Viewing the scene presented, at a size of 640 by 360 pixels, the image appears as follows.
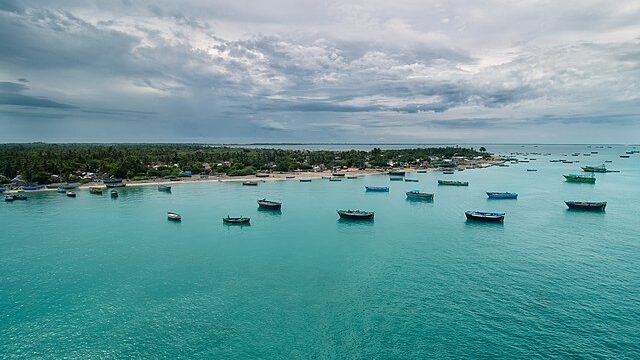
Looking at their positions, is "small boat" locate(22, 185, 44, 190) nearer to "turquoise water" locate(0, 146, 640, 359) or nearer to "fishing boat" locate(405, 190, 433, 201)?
"turquoise water" locate(0, 146, 640, 359)

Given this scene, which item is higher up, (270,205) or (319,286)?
(270,205)

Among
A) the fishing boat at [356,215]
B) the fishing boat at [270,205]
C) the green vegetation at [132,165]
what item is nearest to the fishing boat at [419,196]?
the fishing boat at [356,215]

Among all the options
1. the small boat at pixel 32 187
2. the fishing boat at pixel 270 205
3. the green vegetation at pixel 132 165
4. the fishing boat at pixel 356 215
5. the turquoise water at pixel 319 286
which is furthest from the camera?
the green vegetation at pixel 132 165

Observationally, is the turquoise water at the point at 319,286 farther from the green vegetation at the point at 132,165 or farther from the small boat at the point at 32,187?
the green vegetation at the point at 132,165

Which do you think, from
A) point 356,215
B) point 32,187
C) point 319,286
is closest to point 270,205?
point 356,215

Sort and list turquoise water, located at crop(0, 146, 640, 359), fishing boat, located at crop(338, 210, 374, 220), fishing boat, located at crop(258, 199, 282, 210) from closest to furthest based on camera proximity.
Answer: turquoise water, located at crop(0, 146, 640, 359)
fishing boat, located at crop(338, 210, 374, 220)
fishing boat, located at crop(258, 199, 282, 210)

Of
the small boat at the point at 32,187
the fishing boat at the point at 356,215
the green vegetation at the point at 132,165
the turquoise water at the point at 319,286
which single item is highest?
the green vegetation at the point at 132,165

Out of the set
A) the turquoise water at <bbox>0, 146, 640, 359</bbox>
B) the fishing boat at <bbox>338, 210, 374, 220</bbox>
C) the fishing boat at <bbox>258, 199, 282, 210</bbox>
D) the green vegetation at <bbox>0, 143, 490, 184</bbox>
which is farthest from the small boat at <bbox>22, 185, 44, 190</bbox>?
the fishing boat at <bbox>338, 210, 374, 220</bbox>

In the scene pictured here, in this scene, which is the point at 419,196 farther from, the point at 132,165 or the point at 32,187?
the point at 32,187

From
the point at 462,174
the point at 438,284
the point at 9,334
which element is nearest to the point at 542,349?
the point at 438,284
